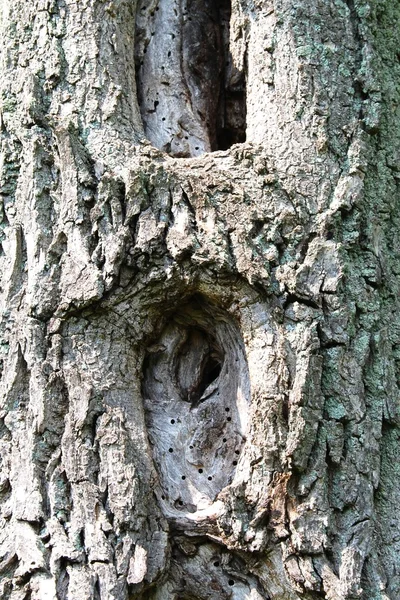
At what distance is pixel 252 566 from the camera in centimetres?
219

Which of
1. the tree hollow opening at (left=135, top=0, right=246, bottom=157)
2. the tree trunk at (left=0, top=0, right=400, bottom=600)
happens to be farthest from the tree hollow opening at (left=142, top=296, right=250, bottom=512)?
the tree hollow opening at (left=135, top=0, right=246, bottom=157)

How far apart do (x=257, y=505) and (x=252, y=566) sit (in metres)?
0.19

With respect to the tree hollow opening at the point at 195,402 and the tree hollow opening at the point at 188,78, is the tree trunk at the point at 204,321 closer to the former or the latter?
the tree hollow opening at the point at 195,402

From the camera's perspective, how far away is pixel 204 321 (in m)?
2.43

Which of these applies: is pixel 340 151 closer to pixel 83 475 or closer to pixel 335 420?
pixel 335 420

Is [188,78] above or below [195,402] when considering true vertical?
above

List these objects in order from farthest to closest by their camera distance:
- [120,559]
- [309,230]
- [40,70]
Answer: [40,70], [309,230], [120,559]

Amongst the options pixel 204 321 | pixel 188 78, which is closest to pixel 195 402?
pixel 204 321

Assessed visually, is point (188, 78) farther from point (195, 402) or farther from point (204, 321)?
point (195, 402)

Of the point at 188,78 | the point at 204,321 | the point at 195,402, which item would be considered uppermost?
the point at 188,78

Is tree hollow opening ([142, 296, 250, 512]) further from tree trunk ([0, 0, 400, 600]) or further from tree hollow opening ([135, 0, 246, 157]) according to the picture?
tree hollow opening ([135, 0, 246, 157])

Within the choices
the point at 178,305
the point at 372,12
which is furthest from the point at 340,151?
the point at 178,305

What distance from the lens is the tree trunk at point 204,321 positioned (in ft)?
7.02

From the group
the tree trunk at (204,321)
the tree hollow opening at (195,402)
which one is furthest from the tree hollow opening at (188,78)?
the tree hollow opening at (195,402)
